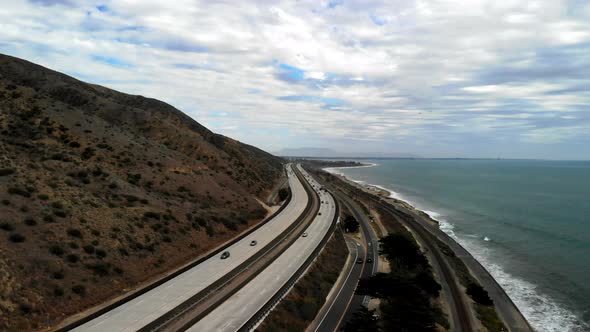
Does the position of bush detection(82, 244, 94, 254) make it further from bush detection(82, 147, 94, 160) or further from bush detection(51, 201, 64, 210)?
bush detection(82, 147, 94, 160)

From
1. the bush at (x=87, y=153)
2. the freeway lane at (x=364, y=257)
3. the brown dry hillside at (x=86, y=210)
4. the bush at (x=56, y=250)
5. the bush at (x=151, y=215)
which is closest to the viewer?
the brown dry hillside at (x=86, y=210)

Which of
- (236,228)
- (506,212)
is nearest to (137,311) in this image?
(236,228)

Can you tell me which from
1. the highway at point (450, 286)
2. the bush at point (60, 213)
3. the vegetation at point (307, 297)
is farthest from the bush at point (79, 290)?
the highway at point (450, 286)

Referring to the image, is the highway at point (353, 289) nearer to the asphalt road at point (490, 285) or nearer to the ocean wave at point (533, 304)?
the asphalt road at point (490, 285)

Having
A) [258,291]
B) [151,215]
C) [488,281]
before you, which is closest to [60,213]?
[151,215]

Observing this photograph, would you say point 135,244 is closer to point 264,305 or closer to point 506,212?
point 264,305

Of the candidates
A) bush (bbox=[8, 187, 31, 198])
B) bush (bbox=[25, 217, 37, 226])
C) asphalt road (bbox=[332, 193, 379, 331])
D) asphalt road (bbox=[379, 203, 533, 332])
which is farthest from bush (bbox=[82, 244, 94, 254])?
asphalt road (bbox=[379, 203, 533, 332])

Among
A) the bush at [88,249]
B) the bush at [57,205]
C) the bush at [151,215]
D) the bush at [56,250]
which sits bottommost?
the bush at [88,249]
